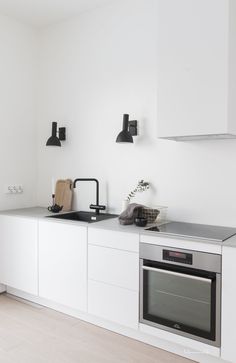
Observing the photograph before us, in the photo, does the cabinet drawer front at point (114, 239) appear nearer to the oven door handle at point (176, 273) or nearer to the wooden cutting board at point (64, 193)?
the oven door handle at point (176, 273)

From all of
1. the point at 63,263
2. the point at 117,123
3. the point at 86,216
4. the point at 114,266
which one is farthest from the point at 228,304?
the point at 117,123

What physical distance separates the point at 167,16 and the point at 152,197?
1.41 metres

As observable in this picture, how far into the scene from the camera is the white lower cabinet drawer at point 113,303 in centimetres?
238

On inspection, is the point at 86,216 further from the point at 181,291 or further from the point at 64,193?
the point at 181,291

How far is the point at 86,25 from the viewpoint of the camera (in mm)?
3342

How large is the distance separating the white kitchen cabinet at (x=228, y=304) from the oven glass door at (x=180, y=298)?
66 millimetres

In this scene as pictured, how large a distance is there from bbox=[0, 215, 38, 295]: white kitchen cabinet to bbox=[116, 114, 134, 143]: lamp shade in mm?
1044

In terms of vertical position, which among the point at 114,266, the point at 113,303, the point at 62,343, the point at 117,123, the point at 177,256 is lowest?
the point at 62,343

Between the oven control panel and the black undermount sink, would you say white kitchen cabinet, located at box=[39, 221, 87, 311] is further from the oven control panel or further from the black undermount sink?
the oven control panel

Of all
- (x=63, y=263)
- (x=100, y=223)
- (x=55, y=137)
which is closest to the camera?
(x=100, y=223)

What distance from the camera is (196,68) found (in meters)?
2.25

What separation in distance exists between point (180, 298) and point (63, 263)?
3.45 ft

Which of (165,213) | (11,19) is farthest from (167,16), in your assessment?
(11,19)

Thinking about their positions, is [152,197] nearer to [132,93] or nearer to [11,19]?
[132,93]
